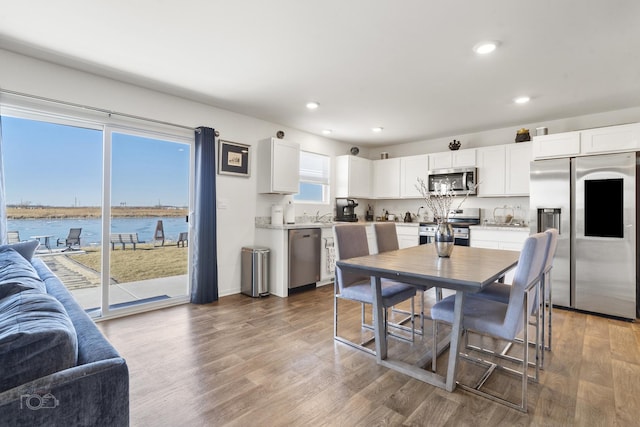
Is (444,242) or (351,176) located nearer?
(444,242)

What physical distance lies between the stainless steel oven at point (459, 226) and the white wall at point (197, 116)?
1.75m

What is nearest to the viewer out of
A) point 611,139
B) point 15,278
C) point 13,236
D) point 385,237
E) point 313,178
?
point 15,278

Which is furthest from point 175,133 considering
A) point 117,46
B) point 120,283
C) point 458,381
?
point 458,381

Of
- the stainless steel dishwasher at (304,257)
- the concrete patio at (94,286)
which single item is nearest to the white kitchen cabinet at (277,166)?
the stainless steel dishwasher at (304,257)

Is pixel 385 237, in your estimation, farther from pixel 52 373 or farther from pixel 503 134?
pixel 503 134

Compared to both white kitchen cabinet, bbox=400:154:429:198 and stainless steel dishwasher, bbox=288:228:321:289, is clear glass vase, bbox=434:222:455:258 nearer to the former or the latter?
stainless steel dishwasher, bbox=288:228:321:289

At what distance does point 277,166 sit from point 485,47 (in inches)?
109

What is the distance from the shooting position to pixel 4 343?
2.55 feet

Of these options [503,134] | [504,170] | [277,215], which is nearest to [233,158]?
[277,215]

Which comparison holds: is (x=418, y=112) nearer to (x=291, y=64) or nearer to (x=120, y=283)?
(x=291, y=64)

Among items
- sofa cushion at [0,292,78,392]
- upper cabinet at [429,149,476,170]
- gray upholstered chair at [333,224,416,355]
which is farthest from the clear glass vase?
upper cabinet at [429,149,476,170]

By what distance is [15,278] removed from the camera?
1302 mm

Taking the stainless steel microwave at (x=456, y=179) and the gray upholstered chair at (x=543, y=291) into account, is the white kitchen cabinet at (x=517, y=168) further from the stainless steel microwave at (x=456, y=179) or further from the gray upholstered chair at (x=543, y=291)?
the gray upholstered chair at (x=543, y=291)

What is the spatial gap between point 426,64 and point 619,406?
2.75 meters
